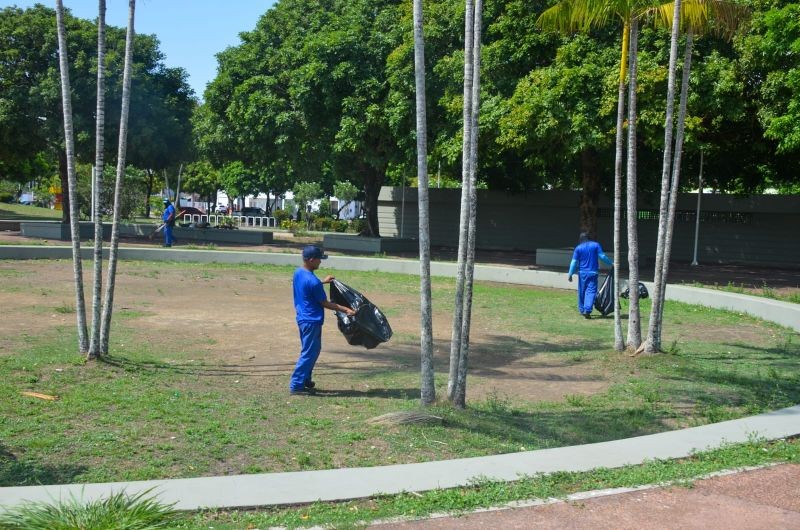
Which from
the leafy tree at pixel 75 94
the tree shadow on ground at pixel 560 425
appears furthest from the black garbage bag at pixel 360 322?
the leafy tree at pixel 75 94

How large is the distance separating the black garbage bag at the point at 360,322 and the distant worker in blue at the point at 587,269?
6905 millimetres

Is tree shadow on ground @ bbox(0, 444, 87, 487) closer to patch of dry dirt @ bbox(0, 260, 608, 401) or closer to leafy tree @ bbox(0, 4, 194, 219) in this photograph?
patch of dry dirt @ bbox(0, 260, 608, 401)

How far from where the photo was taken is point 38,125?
29000 mm

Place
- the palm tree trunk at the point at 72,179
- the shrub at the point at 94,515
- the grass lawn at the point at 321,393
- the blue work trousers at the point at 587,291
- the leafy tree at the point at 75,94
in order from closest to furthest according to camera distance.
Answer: the shrub at the point at 94,515
the grass lawn at the point at 321,393
the palm tree trunk at the point at 72,179
the blue work trousers at the point at 587,291
the leafy tree at the point at 75,94

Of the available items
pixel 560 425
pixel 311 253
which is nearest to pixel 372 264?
pixel 311 253

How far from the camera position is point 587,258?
50.0 feet

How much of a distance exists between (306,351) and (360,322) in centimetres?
72

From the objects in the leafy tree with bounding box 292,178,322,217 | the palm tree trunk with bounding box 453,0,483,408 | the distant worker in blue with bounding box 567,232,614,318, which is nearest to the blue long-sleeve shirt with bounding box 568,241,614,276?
the distant worker in blue with bounding box 567,232,614,318

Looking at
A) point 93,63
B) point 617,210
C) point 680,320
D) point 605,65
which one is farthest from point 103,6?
point 93,63

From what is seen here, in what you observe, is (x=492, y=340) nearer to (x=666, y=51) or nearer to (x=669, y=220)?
(x=669, y=220)

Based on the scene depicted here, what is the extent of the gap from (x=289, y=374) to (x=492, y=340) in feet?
13.1

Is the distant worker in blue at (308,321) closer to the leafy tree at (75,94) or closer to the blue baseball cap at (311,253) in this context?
the blue baseball cap at (311,253)

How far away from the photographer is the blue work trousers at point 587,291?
15.1 m

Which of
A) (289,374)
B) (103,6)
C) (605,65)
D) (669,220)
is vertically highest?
(605,65)
